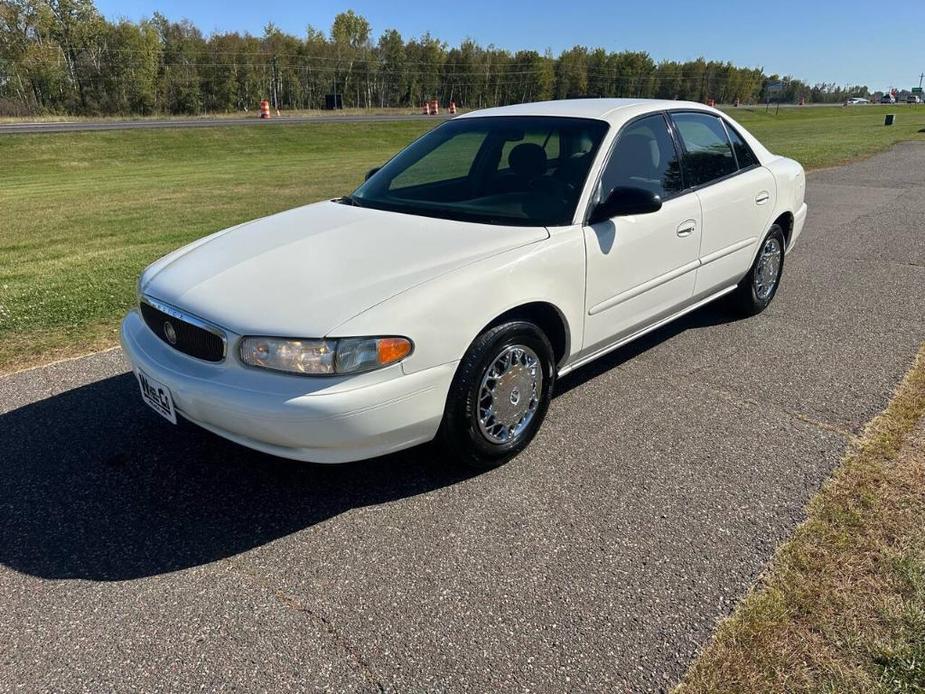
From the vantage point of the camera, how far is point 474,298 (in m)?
2.76

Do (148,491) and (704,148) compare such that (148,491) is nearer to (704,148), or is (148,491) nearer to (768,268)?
(704,148)

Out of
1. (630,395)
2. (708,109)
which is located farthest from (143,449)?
(708,109)

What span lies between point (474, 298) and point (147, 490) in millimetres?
1692

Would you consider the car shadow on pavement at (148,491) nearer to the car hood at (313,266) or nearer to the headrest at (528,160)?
the car hood at (313,266)

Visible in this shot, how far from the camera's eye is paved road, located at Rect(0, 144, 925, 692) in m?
2.06

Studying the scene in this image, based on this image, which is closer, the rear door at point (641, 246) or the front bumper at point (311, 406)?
the front bumper at point (311, 406)

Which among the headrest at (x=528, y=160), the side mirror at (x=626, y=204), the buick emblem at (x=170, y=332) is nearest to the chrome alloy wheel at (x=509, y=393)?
the side mirror at (x=626, y=204)

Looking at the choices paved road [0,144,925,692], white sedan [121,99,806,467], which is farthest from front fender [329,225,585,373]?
paved road [0,144,925,692]

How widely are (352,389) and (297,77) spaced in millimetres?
73345

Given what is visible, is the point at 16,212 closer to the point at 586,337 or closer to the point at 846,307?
the point at 586,337

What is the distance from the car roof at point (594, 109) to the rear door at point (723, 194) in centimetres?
19

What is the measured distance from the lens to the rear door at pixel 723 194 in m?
4.14

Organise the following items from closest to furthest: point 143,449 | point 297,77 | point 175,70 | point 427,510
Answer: point 427,510 < point 143,449 < point 175,70 < point 297,77

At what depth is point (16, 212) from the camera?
35.2 feet
